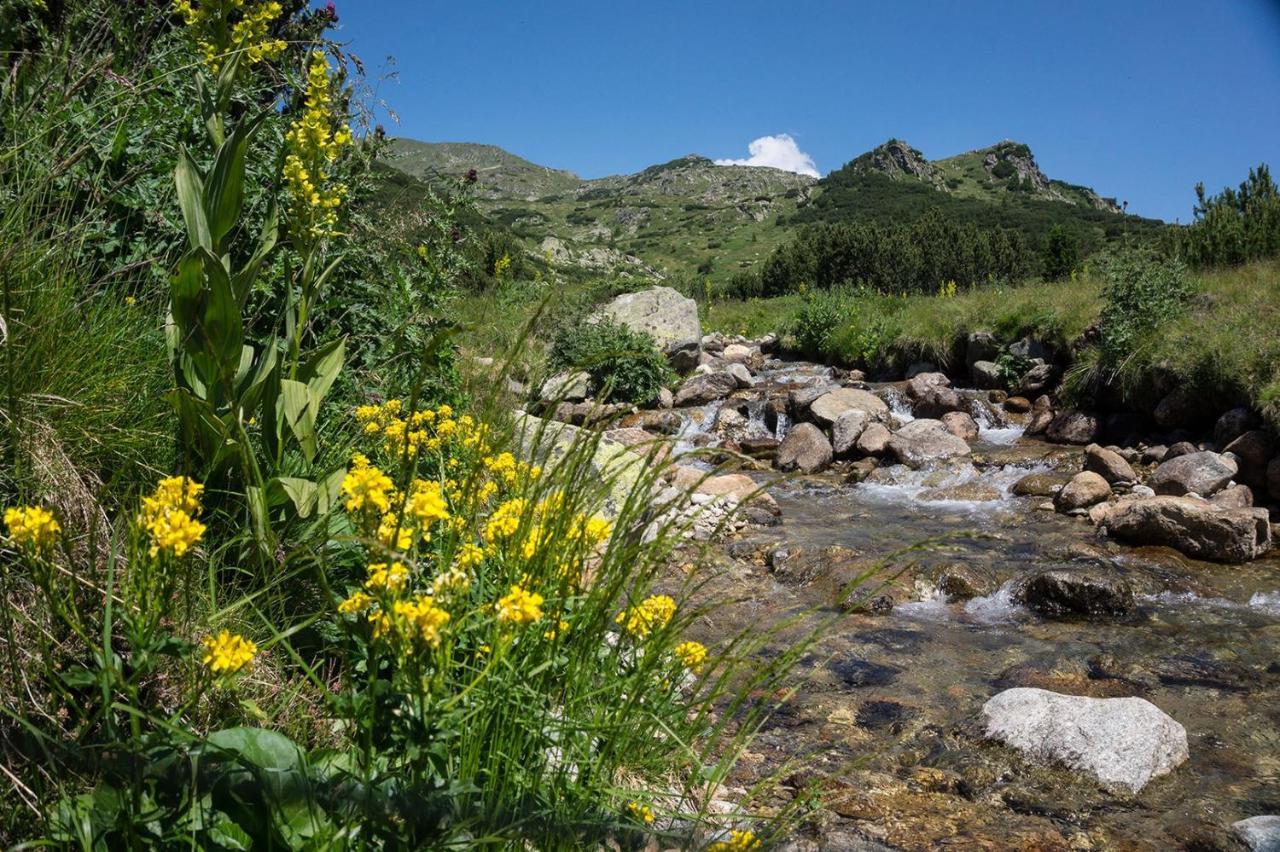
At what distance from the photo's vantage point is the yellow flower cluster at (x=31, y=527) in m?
1.32

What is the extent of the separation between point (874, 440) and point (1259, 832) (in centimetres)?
781

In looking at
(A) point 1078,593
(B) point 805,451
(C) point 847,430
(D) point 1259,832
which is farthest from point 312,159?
(C) point 847,430

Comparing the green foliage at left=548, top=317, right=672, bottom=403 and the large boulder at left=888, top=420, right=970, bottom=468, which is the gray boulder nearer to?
the large boulder at left=888, top=420, right=970, bottom=468

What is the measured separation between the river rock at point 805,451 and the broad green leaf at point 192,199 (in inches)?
348

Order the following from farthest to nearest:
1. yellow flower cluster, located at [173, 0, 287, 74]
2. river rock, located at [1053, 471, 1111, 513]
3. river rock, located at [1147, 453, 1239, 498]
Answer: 1. river rock, located at [1053, 471, 1111, 513]
2. river rock, located at [1147, 453, 1239, 498]
3. yellow flower cluster, located at [173, 0, 287, 74]

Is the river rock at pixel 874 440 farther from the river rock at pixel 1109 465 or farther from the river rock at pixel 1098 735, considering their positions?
the river rock at pixel 1098 735

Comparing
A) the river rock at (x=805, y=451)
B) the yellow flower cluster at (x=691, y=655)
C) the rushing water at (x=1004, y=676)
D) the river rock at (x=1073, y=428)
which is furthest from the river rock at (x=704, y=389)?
the yellow flower cluster at (x=691, y=655)

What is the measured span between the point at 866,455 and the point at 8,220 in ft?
32.5

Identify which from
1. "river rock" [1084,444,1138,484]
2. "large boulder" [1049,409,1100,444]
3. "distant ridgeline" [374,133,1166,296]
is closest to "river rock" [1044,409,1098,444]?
"large boulder" [1049,409,1100,444]

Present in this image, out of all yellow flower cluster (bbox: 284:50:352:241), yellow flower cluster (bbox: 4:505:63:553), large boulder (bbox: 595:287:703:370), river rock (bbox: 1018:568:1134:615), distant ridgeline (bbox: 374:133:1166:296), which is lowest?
river rock (bbox: 1018:568:1134:615)

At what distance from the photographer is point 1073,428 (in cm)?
1071

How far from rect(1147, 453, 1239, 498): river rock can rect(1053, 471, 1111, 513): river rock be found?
575mm

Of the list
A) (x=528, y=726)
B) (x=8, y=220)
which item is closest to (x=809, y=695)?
(x=528, y=726)

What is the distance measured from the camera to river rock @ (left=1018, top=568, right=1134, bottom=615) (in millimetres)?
5906
